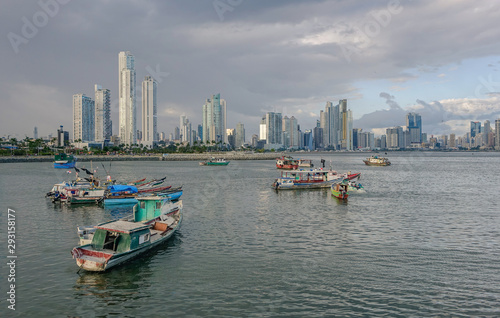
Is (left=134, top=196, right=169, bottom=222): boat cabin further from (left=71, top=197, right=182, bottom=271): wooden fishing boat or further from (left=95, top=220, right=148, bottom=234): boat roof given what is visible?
(left=95, top=220, right=148, bottom=234): boat roof

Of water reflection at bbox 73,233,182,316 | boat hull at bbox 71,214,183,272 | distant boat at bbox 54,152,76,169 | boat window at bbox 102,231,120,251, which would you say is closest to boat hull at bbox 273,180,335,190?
water reflection at bbox 73,233,182,316


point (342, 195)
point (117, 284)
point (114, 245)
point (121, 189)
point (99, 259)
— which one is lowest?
point (117, 284)

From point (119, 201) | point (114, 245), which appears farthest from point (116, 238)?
point (119, 201)

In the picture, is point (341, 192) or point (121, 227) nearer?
point (121, 227)

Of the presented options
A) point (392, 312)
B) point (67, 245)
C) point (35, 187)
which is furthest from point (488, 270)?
point (35, 187)

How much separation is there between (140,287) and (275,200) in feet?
117

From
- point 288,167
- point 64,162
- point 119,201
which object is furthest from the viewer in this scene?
point 64,162

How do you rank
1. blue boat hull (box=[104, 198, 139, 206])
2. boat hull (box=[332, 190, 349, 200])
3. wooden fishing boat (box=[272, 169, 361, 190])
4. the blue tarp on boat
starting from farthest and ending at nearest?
wooden fishing boat (box=[272, 169, 361, 190]), boat hull (box=[332, 190, 349, 200]), the blue tarp on boat, blue boat hull (box=[104, 198, 139, 206])

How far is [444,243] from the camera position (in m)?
29.6

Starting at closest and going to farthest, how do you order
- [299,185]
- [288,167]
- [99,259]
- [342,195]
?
1. [99,259]
2. [342,195]
3. [299,185]
4. [288,167]

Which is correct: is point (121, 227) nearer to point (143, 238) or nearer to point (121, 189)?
point (143, 238)

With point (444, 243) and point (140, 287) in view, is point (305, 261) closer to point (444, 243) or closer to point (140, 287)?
point (140, 287)

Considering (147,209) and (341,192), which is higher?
(147,209)

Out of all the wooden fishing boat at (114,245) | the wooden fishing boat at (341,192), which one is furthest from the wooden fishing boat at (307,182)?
the wooden fishing boat at (114,245)
